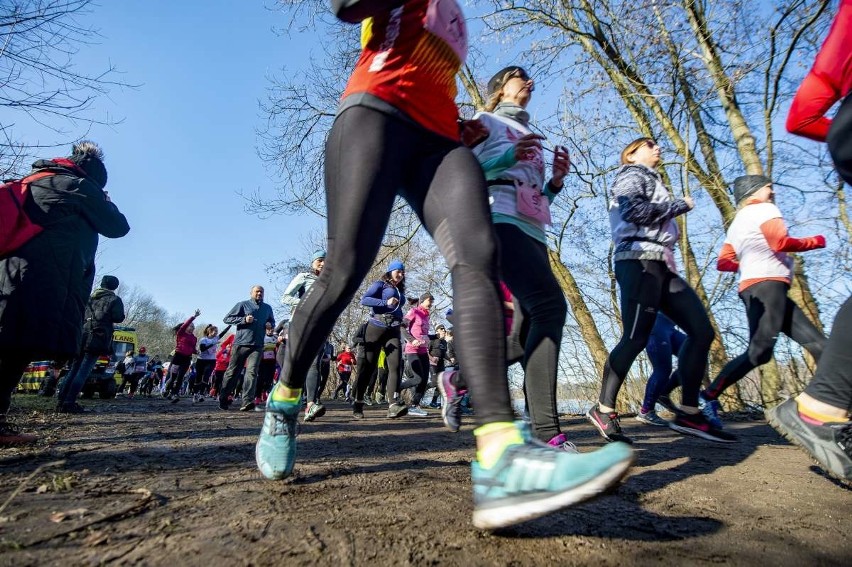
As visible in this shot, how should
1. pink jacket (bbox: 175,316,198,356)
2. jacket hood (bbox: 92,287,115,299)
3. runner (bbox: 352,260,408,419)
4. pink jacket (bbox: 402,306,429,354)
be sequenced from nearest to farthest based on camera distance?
runner (bbox: 352,260,408,419) → jacket hood (bbox: 92,287,115,299) → pink jacket (bbox: 402,306,429,354) → pink jacket (bbox: 175,316,198,356)

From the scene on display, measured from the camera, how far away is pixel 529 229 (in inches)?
98.7

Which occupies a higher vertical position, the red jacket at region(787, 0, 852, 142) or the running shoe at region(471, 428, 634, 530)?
the red jacket at region(787, 0, 852, 142)

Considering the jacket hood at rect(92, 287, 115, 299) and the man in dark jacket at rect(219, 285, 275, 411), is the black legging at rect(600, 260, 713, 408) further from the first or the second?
the jacket hood at rect(92, 287, 115, 299)

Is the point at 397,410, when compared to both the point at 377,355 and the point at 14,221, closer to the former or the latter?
the point at 377,355

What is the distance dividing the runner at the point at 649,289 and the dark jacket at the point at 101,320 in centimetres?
647

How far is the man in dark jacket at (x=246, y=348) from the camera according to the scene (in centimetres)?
715

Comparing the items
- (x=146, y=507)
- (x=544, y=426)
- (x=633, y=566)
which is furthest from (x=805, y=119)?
(x=146, y=507)

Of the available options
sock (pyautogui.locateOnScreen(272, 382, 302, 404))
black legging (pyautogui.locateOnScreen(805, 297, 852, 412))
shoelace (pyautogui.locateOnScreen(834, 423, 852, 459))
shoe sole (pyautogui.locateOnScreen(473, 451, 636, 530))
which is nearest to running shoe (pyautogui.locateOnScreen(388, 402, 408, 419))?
sock (pyautogui.locateOnScreen(272, 382, 302, 404))

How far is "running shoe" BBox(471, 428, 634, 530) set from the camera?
1.07 meters

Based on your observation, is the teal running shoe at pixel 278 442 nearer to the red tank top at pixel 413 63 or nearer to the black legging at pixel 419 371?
the red tank top at pixel 413 63

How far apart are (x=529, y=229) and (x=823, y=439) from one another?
4.83 feet

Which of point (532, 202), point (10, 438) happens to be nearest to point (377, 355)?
point (10, 438)

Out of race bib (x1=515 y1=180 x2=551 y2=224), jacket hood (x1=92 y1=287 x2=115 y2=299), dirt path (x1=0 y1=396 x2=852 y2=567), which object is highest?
jacket hood (x1=92 y1=287 x2=115 y2=299)

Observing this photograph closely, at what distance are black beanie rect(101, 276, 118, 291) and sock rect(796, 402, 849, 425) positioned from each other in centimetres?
828
